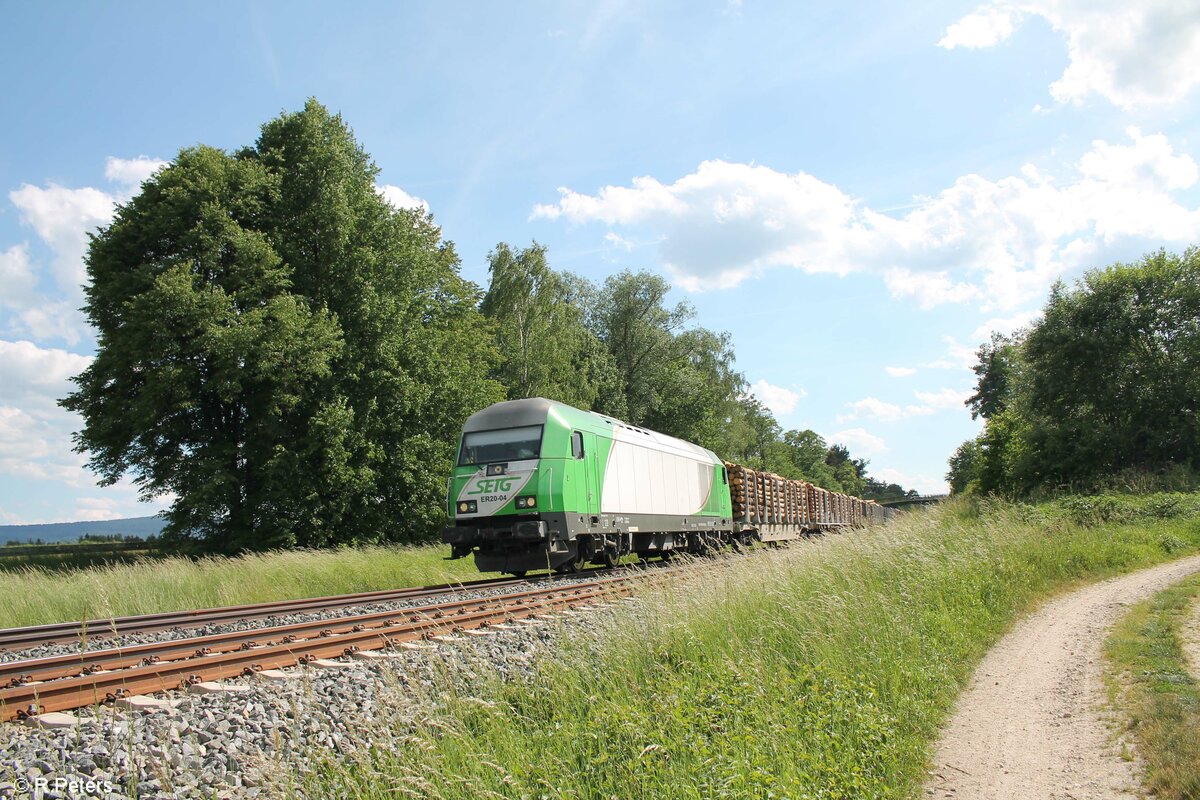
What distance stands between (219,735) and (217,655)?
2.38 metres

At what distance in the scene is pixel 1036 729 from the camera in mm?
6691

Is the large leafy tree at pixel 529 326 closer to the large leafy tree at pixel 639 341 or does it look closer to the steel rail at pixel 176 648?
the large leafy tree at pixel 639 341

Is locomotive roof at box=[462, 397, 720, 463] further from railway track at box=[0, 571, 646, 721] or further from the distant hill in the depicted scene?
the distant hill

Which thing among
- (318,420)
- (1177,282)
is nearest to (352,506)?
(318,420)

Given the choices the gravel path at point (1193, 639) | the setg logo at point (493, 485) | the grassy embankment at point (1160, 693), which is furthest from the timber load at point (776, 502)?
the grassy embankment at point (1160, 693)

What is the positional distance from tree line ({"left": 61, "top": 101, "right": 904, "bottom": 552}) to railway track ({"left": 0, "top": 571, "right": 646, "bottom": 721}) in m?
16.2

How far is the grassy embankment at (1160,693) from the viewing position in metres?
5.38

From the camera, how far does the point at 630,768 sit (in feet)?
15.7

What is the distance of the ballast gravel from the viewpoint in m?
4.20

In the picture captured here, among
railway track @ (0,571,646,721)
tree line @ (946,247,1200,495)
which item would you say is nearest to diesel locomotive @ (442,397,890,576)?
railway track @ (0,571,646,721)

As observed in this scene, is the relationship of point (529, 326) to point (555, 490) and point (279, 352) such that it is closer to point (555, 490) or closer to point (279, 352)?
point (279, 352)

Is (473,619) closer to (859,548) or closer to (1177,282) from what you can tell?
(859,548)

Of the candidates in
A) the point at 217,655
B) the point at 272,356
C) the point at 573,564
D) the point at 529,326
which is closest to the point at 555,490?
the point at 573,564

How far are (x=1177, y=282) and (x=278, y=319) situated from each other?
3746 cm
